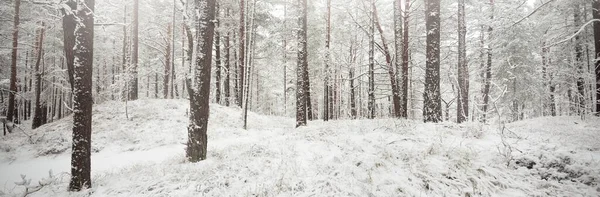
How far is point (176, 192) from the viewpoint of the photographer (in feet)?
16.5

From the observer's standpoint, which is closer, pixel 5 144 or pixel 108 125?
pixel 5 144

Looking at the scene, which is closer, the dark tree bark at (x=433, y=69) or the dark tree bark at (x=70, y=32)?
the dark tree bark at (x=70, y=32)

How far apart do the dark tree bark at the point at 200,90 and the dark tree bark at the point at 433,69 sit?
6330 mm

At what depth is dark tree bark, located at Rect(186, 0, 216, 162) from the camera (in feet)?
23.1

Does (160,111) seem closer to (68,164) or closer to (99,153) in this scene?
(99,153)

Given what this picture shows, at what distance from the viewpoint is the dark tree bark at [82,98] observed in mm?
6070

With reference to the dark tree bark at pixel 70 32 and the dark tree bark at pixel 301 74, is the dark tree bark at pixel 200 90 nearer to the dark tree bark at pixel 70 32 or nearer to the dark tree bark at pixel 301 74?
the dark tree bark at pixel 70 32

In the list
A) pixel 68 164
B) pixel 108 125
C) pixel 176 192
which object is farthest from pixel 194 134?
pixel 108 125

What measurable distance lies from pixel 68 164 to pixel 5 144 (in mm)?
6252

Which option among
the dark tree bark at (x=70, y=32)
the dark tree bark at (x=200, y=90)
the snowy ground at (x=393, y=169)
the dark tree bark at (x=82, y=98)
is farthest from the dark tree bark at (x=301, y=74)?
the dark tree bark at (x=70, y=32)

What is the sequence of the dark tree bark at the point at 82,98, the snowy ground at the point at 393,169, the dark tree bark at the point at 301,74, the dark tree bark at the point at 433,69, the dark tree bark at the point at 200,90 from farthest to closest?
the dark tree bark at the point at 301,74
the dark tree bark at the point at 433,69
the dark tree bark at the point at 200,90
the dark tree bark at the point at 82,98
the snowy ground at the point at 393,169

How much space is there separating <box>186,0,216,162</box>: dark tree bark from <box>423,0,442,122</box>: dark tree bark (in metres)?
6.33

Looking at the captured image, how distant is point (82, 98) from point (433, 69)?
9.12 m

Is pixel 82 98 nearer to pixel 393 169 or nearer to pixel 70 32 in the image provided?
pixel 70 32
